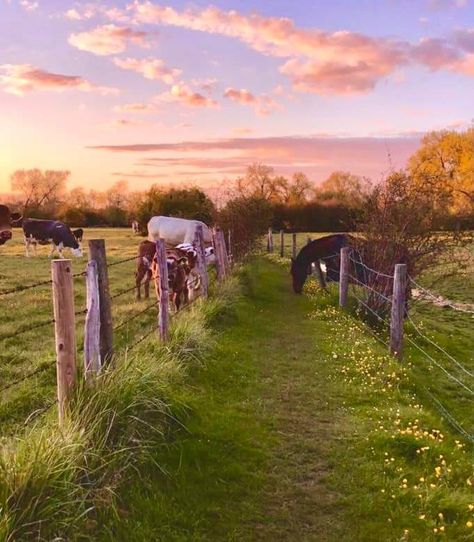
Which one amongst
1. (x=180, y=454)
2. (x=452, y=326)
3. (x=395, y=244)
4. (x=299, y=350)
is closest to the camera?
(x=180, y=454)

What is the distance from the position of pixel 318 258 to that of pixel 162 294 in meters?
9.12

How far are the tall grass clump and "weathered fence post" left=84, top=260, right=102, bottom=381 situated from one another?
15 centimetres

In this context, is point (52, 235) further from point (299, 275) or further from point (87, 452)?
point (87, 452)

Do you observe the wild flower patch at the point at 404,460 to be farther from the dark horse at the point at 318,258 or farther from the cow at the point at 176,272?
the dark horse at the point at 318,258

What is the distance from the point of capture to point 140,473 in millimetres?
4383

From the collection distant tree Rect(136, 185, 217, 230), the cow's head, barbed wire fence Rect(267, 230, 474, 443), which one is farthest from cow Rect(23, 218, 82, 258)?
barbed wire fence Rect(267, 230, 474, 443)

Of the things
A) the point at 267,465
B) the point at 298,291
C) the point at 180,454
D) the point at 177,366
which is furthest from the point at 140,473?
the point at 298,291

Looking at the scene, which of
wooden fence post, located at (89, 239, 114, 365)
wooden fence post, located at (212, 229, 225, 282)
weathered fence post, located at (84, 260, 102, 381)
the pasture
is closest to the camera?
weathered fence post, located at (84, 260, 102, 381)

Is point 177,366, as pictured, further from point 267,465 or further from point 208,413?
point 267,465

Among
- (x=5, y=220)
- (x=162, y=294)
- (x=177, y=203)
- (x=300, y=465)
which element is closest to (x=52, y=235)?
(x=5, y=220)

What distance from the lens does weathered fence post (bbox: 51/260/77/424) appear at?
4383 mm

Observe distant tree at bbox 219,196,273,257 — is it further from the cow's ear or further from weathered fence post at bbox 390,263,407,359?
weathered fence post at bbox 390,263,407,359

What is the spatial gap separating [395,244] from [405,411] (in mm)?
6141

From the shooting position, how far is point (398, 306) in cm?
834
